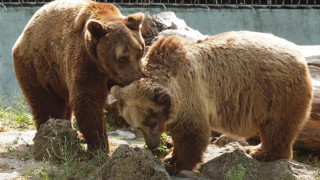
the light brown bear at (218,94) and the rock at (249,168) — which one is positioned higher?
the light brown bear at (218,94)

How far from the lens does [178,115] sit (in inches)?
226

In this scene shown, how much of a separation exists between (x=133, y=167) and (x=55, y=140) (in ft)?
Answer: 4.44

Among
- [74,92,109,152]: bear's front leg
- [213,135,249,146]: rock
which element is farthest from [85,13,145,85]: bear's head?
[213,135,249,146]: rock

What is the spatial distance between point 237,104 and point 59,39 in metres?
2.35

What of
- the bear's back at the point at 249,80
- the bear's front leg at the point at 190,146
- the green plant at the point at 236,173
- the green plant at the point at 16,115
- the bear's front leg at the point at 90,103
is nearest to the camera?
the green plant at the point at 236,173

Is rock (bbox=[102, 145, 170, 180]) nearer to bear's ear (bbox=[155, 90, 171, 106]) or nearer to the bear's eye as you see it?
bear's ear (bbox=[155, 90, 171, 106])

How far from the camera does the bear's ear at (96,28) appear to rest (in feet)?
18.5

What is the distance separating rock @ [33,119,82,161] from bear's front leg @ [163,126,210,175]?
1.21 meters

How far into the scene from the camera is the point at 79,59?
6.03 metres

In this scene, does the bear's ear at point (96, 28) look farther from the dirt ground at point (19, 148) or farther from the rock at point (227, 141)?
the rock at point (227, 141)

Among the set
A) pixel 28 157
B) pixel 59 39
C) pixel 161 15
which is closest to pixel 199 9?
pixel 161 15

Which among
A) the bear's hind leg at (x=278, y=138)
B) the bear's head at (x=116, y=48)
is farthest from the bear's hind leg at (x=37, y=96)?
the bear's hind leg at (x=278, y=138)

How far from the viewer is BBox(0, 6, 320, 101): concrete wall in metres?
10.3

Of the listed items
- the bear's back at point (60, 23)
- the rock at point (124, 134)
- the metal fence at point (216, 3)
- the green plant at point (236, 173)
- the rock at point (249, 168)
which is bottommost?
the rock at point (124, 134)
